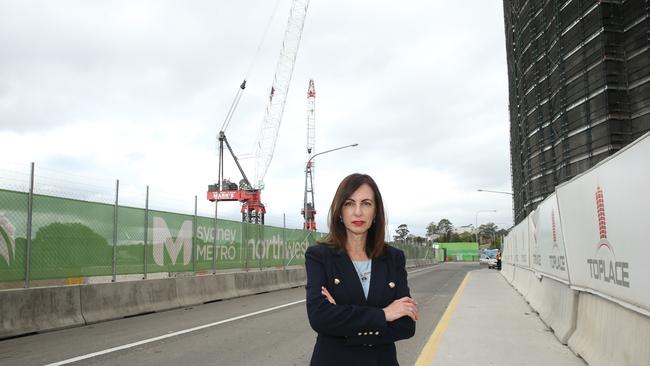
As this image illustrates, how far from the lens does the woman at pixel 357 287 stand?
7.47 feet

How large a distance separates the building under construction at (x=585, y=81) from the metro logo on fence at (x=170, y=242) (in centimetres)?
2206

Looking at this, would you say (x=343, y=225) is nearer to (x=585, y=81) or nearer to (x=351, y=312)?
(x=351, y=312)

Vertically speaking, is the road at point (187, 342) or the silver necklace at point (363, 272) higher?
the silver necklace at point (363, 272)

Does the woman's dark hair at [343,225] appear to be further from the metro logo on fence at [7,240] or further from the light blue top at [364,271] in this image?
the metro logo on fence at [7,240]

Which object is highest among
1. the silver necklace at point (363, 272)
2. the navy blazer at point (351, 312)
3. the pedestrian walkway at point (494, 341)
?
the silver necklace at point (363, 272)

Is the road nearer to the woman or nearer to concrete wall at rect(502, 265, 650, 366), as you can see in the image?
concrete wall at rect(502, 265, 650, 366)

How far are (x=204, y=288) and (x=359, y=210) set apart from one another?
13313 millimetres

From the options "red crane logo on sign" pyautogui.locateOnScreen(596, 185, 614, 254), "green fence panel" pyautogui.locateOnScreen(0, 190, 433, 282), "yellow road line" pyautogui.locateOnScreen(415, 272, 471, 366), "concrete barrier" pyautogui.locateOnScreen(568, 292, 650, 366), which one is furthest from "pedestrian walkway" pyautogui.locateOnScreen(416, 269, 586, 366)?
"green fence panel" pyautogui.locateOnScreen(0, 190, 433, 282)

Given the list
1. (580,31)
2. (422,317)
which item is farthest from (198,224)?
(580,31)

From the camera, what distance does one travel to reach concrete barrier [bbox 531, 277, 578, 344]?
7901 millimetres

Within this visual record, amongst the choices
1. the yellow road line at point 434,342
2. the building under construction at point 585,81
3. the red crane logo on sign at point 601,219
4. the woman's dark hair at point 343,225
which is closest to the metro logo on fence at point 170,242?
the yellow road line at point 434,342

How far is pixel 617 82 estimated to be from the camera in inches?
1113

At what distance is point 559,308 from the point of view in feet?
29.6

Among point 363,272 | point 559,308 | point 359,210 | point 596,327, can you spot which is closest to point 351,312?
point 363,272
